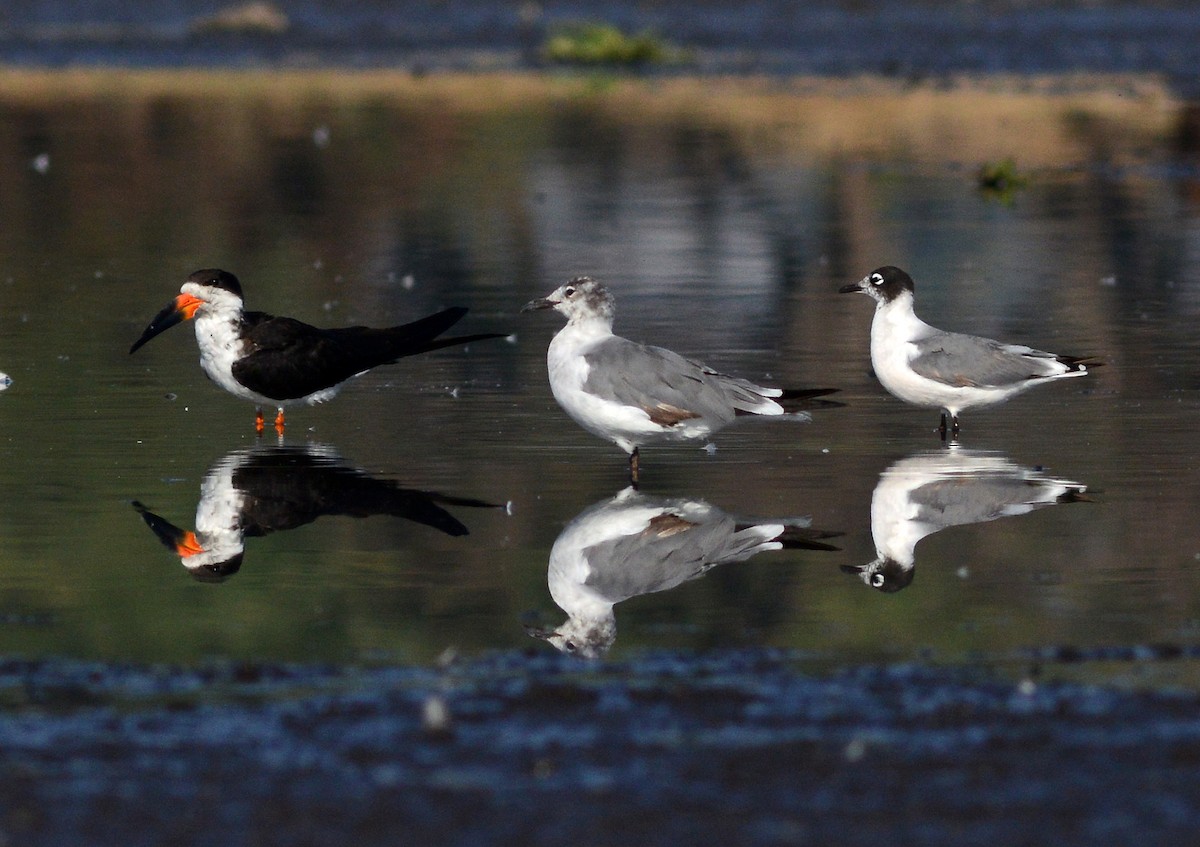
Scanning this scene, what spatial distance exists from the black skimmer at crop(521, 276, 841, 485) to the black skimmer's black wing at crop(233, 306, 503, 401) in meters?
1.44

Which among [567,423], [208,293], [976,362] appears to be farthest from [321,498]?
[976,362]

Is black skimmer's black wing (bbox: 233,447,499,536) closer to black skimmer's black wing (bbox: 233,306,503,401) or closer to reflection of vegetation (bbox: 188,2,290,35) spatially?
black skimmer's black wing (bbox: 233,306,503,401)

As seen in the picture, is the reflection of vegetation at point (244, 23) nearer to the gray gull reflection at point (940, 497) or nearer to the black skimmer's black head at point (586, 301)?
the black skimmer's black head at point (586, 301)

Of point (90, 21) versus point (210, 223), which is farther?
point (90, 21)

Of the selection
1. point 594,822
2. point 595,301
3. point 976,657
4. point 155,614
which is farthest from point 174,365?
point 594,822

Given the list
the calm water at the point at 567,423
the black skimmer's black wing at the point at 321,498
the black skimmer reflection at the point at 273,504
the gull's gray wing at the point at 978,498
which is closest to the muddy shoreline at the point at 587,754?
the calm water at the point at 567,423

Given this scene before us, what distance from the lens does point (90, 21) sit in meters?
49.0

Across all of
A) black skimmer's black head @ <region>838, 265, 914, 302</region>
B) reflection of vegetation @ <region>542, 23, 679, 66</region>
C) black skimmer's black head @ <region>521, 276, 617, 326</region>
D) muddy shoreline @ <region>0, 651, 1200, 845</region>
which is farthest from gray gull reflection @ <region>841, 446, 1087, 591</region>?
reflection of vegetation @ <region>542, 23, 679, 66</region>

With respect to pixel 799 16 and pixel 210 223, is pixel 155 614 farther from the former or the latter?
pixel 799 16

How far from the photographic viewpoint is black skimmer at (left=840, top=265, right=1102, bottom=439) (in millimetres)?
11703

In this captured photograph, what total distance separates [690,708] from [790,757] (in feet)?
1.85

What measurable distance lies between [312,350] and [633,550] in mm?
3872

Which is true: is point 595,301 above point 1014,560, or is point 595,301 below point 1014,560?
above

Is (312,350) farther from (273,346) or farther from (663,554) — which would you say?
(663,554)
